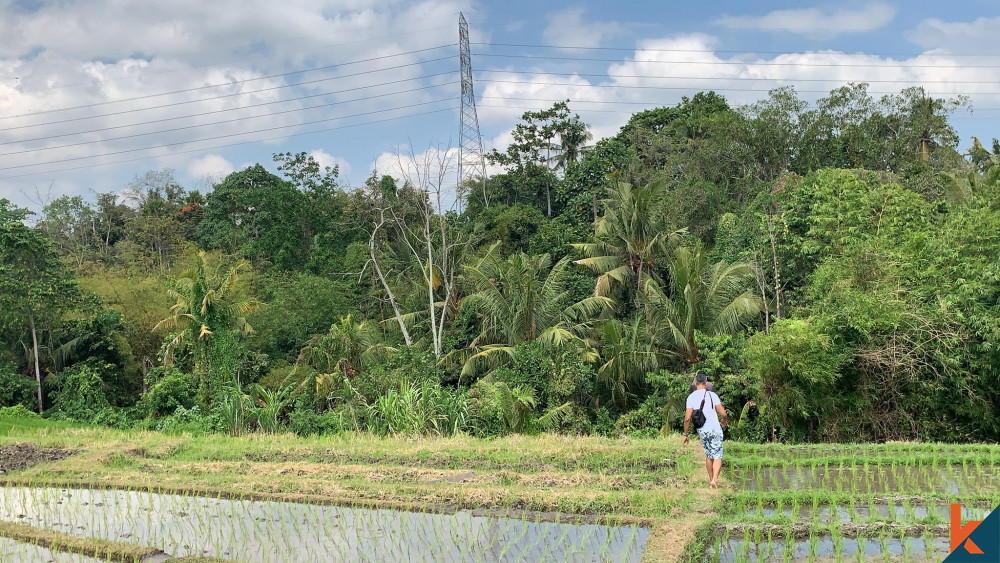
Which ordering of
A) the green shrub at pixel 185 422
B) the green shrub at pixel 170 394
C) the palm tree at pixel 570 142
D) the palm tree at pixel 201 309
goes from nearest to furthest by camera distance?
the green shrub at pixel 185 422 < the green shrub at pixel 170 394 < the palm tree at pixel 201 309 < the palm tree at pixel 570 142

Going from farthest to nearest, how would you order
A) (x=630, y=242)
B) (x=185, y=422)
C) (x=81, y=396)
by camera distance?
(x=630, y=242), (x=81, y=396), (x=185, y=422)

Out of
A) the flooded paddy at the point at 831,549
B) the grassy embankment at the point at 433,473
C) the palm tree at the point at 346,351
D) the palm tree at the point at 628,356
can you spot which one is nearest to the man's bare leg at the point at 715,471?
the grassy embankment at the point at 433,473

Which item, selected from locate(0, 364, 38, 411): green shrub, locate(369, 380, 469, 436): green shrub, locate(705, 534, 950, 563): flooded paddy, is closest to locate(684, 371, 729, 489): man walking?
locate(705, 534, 950, 563): flooded paddy

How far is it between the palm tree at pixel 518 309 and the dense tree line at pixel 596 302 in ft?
0.21

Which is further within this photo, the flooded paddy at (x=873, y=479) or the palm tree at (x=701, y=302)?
the palm tree at (x=701, y=302)

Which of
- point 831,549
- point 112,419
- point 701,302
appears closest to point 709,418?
point 831,549

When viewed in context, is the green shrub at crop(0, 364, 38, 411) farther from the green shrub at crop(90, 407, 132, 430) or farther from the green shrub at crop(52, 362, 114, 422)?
the green shrub at crop(90, 407, 132, 430)

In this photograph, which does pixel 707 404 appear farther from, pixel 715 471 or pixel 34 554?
pixel 34 554

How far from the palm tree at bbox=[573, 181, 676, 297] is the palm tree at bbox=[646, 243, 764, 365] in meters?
2.58

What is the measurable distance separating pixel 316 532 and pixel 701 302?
36.2 ft

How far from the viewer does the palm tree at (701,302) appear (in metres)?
15.4

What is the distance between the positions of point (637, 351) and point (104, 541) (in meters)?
11.1

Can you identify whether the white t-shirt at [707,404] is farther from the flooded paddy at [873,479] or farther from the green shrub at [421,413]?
the green shrub at [421,413]

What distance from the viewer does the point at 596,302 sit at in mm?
18484
